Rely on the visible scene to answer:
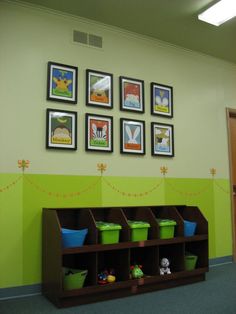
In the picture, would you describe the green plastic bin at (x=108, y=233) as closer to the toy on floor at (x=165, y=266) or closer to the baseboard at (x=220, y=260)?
the toy on floor at (x=165, y=266)

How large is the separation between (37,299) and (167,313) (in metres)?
1.15

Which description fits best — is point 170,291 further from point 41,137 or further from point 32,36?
point 32,36

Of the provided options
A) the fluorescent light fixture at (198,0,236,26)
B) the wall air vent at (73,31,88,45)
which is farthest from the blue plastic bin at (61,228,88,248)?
the fluorescent light fixture at (198,0,236,26)

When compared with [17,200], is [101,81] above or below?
above

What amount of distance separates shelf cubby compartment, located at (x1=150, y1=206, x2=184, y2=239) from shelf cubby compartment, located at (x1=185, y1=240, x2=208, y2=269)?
347 mm

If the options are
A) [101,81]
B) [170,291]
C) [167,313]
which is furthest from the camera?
[101,81]

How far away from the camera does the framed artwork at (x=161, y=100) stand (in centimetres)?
388

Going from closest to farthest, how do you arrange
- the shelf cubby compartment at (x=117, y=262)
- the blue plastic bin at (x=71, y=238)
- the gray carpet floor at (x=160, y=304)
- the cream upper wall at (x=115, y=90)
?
Result: the gray carpet floor at (x=160, y=304) < the blue plastic bin at (x=71, y=238) < the shelf cubby compartment at (x=117, y=262) < the cream upper wall at (x=115, y=90)

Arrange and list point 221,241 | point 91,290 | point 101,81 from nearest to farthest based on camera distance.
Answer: point 91,290, point 101,81, point 221,241

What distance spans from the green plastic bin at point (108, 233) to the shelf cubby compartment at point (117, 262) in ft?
0.58

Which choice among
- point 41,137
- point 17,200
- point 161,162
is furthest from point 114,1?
point 17,200

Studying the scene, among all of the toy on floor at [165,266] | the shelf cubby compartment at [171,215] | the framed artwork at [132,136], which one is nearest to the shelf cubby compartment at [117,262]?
the toy on floor at [165,266]

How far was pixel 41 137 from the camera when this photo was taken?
3.15m

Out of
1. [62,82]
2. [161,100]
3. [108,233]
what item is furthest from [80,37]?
[108,233]
